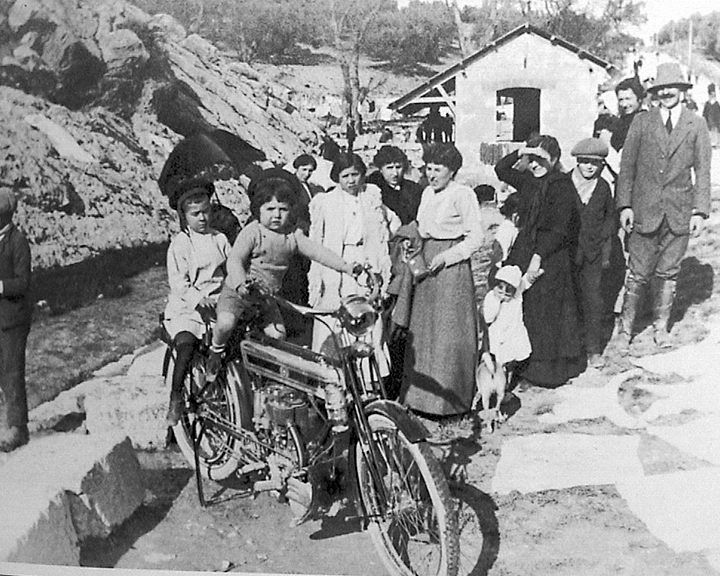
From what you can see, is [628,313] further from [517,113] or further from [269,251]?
[269,251]

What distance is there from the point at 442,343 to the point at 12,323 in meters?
2.37

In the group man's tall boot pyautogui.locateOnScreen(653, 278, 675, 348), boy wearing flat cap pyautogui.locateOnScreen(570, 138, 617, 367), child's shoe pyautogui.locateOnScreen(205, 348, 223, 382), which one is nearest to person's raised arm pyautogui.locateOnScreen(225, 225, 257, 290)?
child's shoe pyautogui.locateOnScreen(205, 348, 223, 382)

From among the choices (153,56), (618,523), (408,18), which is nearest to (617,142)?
(408,18)

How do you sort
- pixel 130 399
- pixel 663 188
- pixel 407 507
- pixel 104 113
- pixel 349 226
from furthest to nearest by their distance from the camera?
1. pixel 104 113
2. pixel 130 399
3. pixel 349 226
4. pixel 663 188
5. pixel 407 507

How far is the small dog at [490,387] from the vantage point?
13.6 feet

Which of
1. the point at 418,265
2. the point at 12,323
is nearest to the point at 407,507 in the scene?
the point at 418,265

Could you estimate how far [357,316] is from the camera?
365 cm

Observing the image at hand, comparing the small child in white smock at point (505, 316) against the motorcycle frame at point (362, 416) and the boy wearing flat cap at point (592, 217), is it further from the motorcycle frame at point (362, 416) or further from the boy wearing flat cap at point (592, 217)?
the motorcycle frame at point (362, 416)

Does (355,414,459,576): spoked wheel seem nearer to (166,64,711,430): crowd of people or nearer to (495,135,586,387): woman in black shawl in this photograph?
(166,64,711,430): crowd of people

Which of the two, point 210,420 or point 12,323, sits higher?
point 12,323

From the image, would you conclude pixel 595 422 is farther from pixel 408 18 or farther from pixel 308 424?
pixel 408 18

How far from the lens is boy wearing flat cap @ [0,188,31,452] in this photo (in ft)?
15.2

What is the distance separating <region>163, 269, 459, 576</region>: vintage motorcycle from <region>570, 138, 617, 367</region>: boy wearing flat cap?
3.46ft

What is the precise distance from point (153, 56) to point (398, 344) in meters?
2.06
